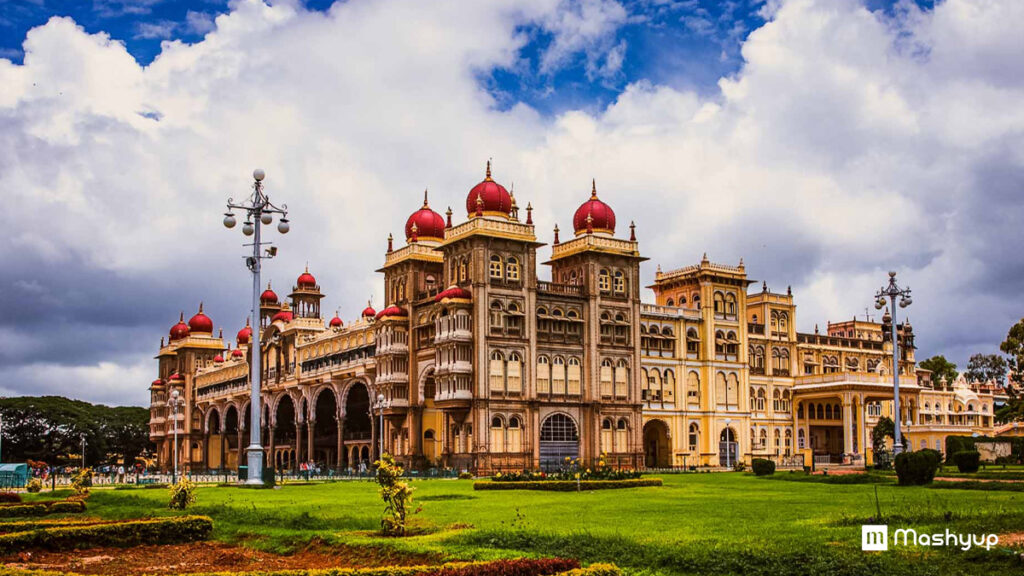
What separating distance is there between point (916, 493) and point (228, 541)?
69.8 feet

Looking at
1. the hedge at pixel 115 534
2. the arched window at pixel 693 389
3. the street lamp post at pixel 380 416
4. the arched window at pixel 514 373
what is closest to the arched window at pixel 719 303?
the arched window at pixel 693 389

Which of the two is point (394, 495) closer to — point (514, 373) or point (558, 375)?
point (514, 373)

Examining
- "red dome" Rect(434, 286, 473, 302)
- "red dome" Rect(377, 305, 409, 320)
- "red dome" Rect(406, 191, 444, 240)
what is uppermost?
"red dome" Rect(406, 191, 444, 240)

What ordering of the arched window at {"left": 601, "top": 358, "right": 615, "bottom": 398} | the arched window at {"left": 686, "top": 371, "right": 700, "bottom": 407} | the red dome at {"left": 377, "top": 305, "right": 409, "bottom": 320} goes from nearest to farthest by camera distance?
the red dome at {"left": 377, "top": 305, "right": 409, "bottom": 320} → the arched window at {"left": 601, "top": 358, "right": 615, "bottom": 398} → the arched window at {"left": 686, "top": 371, "right": 700, "bottom": 407}

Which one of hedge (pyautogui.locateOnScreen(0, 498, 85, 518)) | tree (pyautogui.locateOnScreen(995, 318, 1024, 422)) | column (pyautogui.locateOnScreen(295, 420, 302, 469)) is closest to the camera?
hedge (pyautogui.locateOnScreen(0, 498, 85, 518))

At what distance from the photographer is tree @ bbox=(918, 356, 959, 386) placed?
131 meters

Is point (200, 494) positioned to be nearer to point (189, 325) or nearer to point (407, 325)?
point (407, 325)

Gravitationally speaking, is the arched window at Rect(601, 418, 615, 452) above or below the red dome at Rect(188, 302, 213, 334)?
below

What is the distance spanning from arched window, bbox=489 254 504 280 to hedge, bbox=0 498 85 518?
1554 inches

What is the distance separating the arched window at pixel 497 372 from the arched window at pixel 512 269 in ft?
17.9

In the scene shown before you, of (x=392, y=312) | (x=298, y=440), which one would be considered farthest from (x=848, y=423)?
(x=298, y=440)
